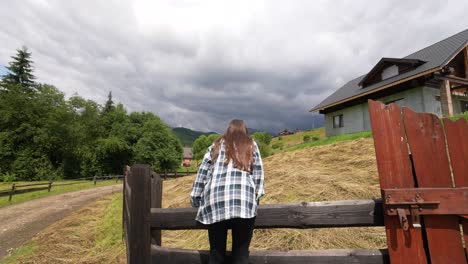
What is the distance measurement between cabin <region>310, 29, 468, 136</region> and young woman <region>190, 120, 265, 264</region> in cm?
1687

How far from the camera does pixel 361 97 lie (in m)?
19.7

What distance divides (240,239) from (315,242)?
8.08ft

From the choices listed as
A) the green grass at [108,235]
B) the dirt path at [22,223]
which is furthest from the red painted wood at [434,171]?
the dirt path at [22,223]

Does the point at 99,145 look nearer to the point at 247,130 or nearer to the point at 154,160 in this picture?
the point at 154,160

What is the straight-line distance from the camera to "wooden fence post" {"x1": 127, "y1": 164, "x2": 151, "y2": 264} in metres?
2.12

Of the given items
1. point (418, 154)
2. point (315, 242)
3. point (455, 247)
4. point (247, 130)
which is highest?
point (247, 130)

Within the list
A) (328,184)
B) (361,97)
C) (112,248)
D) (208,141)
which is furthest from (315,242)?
(208,141)

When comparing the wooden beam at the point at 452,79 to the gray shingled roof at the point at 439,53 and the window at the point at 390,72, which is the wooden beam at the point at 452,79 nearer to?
the gray shingled roof at the point at 439,53

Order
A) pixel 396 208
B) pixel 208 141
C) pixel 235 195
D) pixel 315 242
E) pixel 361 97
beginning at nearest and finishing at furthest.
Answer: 1. pixel 396 208
2. pixel 235 195
3. pixel 315 242
4. pixel 361 97
5. pixel 208 141

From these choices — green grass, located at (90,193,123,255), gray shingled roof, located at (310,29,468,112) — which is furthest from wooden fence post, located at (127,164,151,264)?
gray shingled roof, located at (310,29,468,112)

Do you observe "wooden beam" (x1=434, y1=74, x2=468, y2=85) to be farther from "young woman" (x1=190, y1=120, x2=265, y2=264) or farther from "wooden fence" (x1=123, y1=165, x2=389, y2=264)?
"young woman" (x1=190, y1=120, x2=265, y2=264)

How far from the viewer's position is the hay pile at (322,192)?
151 inches

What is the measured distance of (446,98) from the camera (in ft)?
49.5

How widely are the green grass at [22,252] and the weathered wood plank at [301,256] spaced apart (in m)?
4.86
